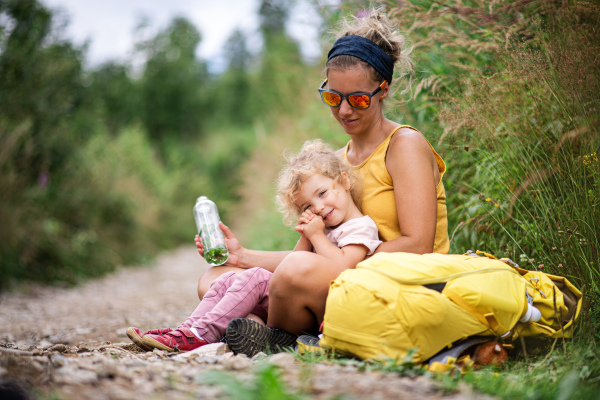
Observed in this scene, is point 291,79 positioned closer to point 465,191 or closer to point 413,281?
point 465,191

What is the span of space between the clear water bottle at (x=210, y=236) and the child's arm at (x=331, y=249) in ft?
2.37

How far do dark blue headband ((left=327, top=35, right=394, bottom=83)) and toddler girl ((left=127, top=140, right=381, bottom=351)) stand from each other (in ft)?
1.83

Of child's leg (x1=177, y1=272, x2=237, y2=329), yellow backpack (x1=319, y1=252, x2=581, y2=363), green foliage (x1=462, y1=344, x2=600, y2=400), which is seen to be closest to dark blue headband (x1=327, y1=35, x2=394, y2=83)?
yellow backpack (x1=319, y1=252, x2=581, y2=363)

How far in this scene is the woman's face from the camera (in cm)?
285

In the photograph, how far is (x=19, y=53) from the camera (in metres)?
8.37

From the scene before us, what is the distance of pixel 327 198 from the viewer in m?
2.80

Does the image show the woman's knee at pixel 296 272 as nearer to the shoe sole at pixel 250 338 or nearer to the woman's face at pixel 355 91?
the shoe sole at pixel 250 338

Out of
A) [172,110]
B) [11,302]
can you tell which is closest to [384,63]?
[11,302]

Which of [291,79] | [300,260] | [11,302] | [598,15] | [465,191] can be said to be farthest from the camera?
[291,79]

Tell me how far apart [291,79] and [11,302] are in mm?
6495

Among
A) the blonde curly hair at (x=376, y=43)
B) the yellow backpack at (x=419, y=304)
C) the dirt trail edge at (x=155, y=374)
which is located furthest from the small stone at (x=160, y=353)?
the blonde curly hair at (x=376, y=43)

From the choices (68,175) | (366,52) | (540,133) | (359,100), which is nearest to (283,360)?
(359,100)

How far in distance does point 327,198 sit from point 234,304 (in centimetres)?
78

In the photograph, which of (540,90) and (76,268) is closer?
(540,90)
